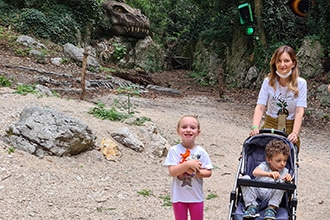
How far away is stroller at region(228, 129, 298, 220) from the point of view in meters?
2.94

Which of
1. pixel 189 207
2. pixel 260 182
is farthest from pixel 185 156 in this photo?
pixel 260 182

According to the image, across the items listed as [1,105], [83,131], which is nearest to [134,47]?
[1,105]

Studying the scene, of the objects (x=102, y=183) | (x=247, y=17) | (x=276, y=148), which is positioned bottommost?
(x=102, y=183)

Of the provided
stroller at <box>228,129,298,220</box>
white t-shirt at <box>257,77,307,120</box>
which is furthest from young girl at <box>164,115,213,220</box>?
white t-shirt at <box>257,77,307,120</box>

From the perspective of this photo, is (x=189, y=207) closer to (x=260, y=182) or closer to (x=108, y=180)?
(x=260, y=182)

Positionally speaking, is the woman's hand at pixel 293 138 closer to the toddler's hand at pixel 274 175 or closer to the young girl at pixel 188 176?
the toddler's hand at pixel 274 175

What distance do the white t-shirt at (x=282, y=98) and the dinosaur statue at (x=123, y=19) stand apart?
17369 mm

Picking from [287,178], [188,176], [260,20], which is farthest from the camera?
[260,20]

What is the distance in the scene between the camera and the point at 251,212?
2.90m

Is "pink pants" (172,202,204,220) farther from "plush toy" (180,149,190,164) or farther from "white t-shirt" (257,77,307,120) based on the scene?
"white t-shirt" (257,77,307,120)

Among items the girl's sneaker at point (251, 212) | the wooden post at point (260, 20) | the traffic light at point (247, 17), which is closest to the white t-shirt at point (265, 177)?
the girl's sneaker at point (251, 212)

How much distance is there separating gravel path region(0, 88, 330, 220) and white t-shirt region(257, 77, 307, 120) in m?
1.51

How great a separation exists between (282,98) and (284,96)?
26 millimetres

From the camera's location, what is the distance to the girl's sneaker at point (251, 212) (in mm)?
2869
